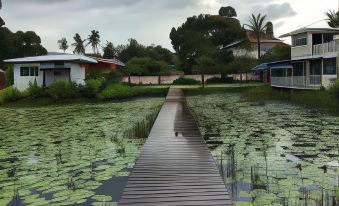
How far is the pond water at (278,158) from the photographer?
727cm

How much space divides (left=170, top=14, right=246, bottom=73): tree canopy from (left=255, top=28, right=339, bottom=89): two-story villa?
67.9 ft

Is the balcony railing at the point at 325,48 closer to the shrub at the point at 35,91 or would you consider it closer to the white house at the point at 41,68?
the white house at the point at 41,68

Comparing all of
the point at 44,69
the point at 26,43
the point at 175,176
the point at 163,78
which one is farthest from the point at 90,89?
the point at 26,43

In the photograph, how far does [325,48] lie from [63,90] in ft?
71.9

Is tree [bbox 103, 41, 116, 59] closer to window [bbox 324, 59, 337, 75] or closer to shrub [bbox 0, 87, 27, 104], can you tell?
shrub [bbox 0, 87, 27, 104]

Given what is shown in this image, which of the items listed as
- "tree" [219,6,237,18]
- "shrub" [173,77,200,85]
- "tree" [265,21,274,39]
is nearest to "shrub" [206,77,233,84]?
"shrub" [173,77,200,85]

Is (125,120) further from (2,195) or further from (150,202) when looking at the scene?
(150,202)

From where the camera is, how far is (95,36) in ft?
308

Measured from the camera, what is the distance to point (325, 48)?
101 ft

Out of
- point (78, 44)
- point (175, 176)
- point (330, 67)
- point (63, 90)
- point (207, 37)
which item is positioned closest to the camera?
point (175, 176)

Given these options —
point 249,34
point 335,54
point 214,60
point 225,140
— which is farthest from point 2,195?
point 249,34

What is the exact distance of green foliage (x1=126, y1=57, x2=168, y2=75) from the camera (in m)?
62.0

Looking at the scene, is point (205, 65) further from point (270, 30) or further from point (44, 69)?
point (270, 30)

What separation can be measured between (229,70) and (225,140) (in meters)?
46.5
